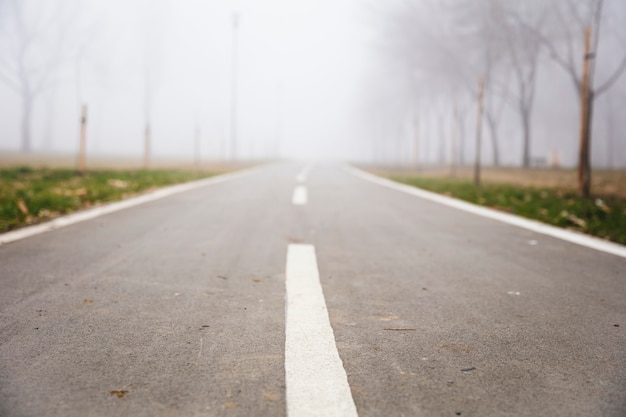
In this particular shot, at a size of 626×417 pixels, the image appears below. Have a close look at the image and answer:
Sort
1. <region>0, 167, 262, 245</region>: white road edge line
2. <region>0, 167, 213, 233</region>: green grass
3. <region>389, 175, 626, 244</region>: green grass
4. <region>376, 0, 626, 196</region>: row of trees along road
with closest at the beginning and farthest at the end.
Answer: <region>0, 167, 262, 245</region>: white road edge line < <region>0, 167, 213, 233</region>: green grass < <region>389, 175, 626, 244</region>: green grass < <region>376, 0, 626, 196</region>: row of trees along road

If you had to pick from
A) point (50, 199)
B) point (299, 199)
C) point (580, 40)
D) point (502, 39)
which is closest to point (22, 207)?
point (50, 199)

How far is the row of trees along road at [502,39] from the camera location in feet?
64.0

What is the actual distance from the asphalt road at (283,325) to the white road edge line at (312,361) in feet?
0.15

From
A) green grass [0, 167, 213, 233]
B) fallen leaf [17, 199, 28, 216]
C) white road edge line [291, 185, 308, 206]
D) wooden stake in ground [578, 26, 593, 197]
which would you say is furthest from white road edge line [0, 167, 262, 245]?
wooden stake in ground [578, 26, 593, 197]

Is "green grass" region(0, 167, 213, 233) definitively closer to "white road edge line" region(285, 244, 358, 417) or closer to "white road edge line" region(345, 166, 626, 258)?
"white road edge line" region(285, 244, 358, 417)

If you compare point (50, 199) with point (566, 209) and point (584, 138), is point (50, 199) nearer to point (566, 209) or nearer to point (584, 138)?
point (566, 209)

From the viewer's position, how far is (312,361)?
1.95 m

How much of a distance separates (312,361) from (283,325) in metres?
0.45

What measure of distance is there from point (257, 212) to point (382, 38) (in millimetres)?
27030

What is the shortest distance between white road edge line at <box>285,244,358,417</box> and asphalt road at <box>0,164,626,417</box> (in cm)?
4

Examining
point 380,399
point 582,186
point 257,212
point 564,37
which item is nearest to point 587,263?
point 380,399

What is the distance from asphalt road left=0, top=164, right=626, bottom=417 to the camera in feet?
5.52

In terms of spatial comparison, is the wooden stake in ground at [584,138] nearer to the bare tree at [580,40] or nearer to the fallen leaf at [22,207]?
the bare tree at [580,40]

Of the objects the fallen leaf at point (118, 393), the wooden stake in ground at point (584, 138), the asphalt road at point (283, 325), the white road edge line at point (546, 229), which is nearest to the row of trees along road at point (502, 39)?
the wooden stake in ground at point (584, 138)
